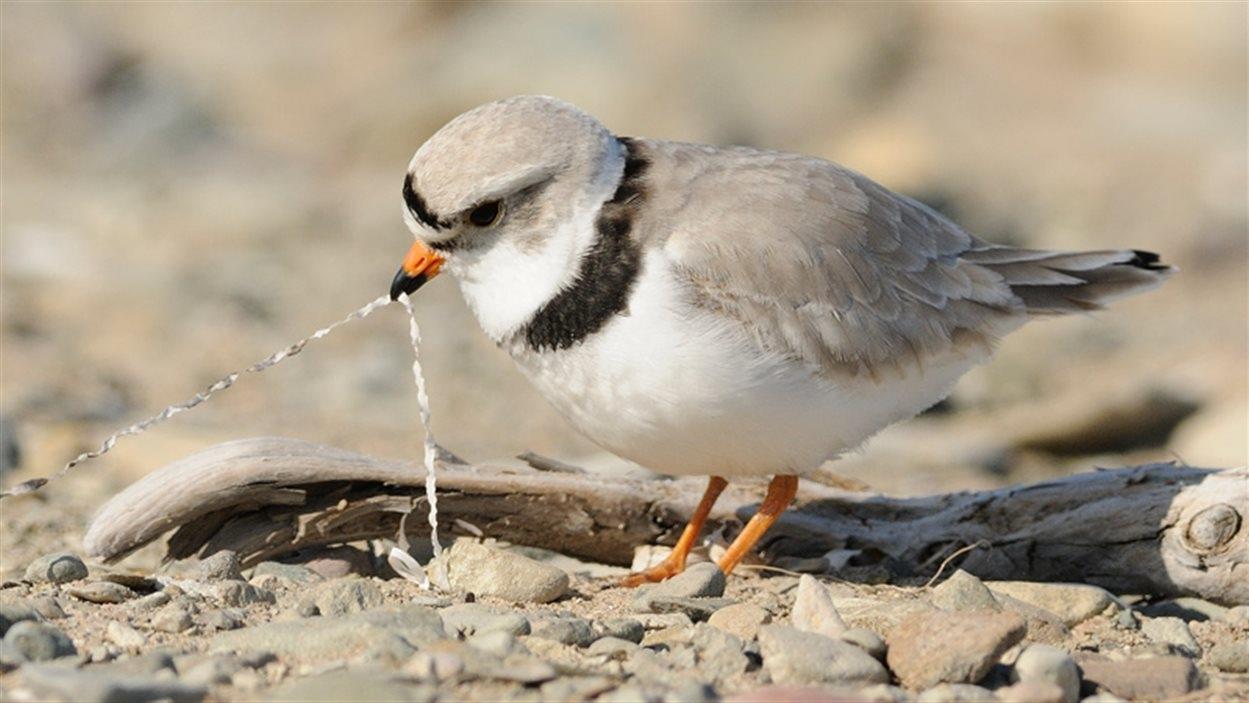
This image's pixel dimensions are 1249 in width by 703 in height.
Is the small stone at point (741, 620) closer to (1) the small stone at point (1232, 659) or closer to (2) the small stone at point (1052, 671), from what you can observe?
(2) the small stone at point (1052, 671)

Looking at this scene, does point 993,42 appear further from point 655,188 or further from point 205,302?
point 655,188

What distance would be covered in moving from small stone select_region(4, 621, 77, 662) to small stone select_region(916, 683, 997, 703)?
87.2 inches

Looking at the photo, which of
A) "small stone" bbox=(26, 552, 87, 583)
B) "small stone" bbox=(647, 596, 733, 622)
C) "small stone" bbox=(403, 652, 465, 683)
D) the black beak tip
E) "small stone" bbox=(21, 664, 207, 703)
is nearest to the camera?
"small stone" bbox=(21, 664, 207, 703)

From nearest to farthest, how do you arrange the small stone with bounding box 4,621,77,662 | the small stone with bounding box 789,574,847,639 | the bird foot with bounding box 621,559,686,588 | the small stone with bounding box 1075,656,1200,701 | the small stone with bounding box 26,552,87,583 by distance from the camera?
the small stone with bounding box 4,621,77,662 < the small stone with bounding box 1075,656,1200,701 < the small stone with bounding box 789,574,847,639 < the small stone with bounding box 26,552,87,583 < the bird foot with bounding box 621,559,686,588

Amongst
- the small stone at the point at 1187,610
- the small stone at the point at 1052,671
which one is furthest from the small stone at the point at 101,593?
the small stone at the point at 1187,610

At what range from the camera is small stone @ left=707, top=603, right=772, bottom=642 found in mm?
4418

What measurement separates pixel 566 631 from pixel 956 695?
1075 millimetres

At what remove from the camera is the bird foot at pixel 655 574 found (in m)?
5.46

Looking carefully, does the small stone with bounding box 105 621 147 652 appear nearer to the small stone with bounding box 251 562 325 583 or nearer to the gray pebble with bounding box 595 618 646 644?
the small stone with bounding box 251 562 325 583

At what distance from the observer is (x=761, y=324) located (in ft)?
16.7

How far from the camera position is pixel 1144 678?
4133 millimetres

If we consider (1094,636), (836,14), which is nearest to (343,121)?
(836,14)

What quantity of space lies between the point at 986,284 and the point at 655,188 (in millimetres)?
1505

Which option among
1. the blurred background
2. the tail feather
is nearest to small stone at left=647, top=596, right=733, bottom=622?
the tail feather
